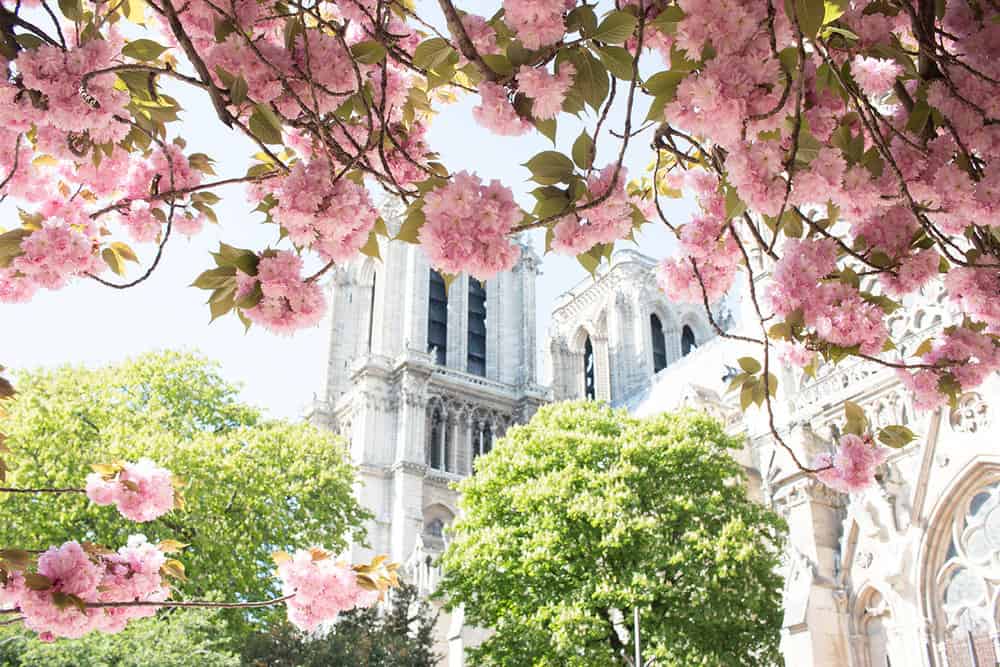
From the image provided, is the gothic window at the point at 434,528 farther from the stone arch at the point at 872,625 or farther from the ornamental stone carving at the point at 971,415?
the ornamental stone carving at the point at 971,415

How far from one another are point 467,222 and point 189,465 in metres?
19.5

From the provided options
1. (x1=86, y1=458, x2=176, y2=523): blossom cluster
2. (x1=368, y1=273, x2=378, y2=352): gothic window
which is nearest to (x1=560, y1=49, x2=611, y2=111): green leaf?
(x1=86, y1=458, x2=176, y2=523): blossom cluster

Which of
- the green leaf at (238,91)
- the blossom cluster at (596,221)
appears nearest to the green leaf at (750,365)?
the blossom cluster at (596,221)

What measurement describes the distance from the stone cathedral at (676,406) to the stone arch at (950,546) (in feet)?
0.10

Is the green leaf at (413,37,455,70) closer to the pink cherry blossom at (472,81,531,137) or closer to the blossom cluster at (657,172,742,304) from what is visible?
the pink cherry blossom at (472,81,531,137)

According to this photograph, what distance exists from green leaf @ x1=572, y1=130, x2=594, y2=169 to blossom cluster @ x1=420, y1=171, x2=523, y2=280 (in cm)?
39

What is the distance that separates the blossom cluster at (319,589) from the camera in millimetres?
5320

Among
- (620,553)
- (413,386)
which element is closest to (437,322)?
(413,386)

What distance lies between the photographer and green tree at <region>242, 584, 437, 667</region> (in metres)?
21.0

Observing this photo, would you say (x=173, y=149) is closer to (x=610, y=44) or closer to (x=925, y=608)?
(x=610, y=44)

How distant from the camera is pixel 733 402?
32750 millimetres

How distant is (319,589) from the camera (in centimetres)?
532

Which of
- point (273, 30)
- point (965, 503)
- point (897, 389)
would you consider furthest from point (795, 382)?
point (273, 30)

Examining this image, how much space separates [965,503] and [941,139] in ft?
57.7
